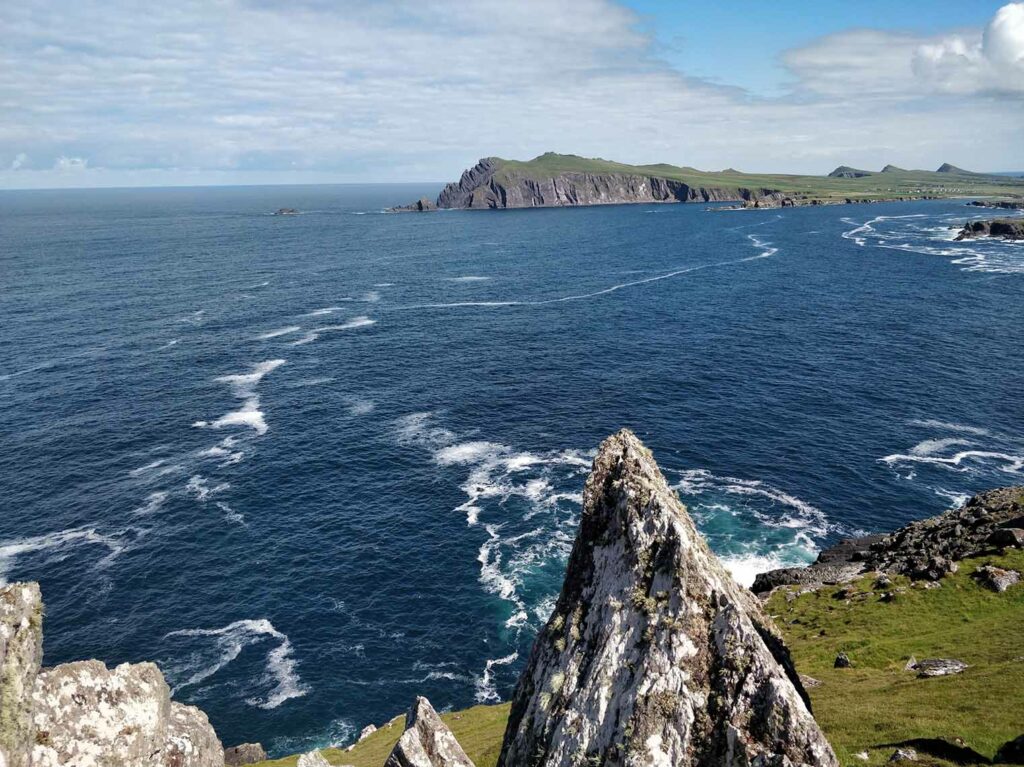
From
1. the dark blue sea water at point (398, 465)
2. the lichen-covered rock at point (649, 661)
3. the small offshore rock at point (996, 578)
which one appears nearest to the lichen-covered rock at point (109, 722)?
the lichen-covered rock at point (649, 661)

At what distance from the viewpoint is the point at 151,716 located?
27188 mm

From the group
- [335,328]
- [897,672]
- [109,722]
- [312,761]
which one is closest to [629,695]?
[312,761]

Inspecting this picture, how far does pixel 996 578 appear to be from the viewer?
6012 cm

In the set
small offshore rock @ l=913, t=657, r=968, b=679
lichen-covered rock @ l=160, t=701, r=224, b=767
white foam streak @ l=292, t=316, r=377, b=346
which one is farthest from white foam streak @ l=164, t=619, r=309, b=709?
white foam streak @ l=292, t=316, r=377, b=346

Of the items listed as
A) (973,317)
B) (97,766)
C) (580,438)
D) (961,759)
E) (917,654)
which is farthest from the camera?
(973,317)

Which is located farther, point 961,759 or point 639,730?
point 961,759

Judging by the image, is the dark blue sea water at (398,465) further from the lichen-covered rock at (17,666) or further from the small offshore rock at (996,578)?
the lichen-covered rock at (17,666)

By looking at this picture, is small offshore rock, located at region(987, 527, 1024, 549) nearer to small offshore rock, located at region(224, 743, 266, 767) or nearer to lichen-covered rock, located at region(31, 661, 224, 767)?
small offshore rock, located at region(224, 743, 266, 767)

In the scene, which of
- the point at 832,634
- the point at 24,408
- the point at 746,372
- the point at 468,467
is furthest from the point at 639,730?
the point at 24,408

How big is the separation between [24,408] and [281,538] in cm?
6544

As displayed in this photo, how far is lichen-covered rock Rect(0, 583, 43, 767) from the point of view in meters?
21.5

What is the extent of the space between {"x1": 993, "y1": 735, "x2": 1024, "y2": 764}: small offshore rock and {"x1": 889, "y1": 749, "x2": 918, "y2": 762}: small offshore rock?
324cm

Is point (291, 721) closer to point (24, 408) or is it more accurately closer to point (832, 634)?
point (832, 634)

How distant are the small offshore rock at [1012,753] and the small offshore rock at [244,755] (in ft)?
170
